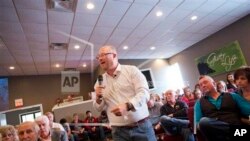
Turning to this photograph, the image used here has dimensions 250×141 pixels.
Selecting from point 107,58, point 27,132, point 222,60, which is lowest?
point 27,132

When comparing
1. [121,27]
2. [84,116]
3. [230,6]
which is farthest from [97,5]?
[84,116]

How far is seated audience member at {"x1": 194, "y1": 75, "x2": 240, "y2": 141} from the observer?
2071mm

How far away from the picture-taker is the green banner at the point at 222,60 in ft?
20.8

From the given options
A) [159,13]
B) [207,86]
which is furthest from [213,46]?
[207,86]

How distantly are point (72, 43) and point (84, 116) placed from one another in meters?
2.68

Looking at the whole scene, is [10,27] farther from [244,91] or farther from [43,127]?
[244,91]

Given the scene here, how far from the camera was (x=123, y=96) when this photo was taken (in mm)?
1543

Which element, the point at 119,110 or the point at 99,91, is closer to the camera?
the point at 119,110

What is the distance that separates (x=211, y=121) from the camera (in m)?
2.10

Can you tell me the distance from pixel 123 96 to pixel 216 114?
3.89 feet

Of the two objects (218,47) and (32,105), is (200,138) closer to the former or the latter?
(218,47)

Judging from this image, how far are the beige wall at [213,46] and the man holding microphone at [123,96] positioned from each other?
19.0 ft

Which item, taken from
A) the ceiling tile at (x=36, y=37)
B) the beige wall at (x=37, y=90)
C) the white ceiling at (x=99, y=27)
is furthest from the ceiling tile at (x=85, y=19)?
the beige wall at (x=37, y=90)

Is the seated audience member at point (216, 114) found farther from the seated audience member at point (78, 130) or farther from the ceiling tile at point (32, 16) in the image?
the seated audience member at point (78, 130)
